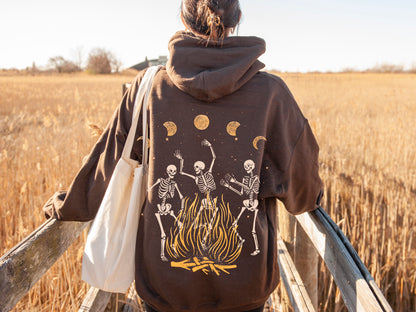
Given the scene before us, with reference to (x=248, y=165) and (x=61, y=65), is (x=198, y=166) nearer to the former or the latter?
(x=248, y=165)

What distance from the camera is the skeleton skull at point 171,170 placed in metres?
1.03

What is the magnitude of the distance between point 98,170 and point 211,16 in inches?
23.5

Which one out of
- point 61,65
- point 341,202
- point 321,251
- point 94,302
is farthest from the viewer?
point 61,65

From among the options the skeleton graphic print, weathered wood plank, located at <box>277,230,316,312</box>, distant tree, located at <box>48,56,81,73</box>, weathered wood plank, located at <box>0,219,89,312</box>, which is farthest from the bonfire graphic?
distant tree, located at <box>48,56,81,73</box>

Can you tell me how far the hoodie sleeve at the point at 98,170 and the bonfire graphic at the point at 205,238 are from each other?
0.28m

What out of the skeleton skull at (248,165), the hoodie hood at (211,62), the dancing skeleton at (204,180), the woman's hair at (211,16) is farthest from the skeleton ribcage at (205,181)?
the woman's hair at (211,16)

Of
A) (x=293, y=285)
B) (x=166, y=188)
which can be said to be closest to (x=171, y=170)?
(x=166, y=188)

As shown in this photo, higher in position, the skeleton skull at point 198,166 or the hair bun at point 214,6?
the hair bun at point 214,6

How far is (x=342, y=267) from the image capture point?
38.9 inches

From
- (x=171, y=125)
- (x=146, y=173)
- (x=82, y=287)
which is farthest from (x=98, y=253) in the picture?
(x=82, y=287)

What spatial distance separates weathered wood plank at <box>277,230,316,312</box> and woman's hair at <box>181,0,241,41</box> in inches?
48.5

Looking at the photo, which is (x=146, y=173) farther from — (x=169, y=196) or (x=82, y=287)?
(x=82, y=287)

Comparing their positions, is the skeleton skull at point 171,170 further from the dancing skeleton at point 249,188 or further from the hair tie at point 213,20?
the hair tie at point 213,20

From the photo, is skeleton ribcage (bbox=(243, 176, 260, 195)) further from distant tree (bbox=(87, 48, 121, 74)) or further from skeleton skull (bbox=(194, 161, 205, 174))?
distant tree (bbox=(87, 48, 121, 74))
